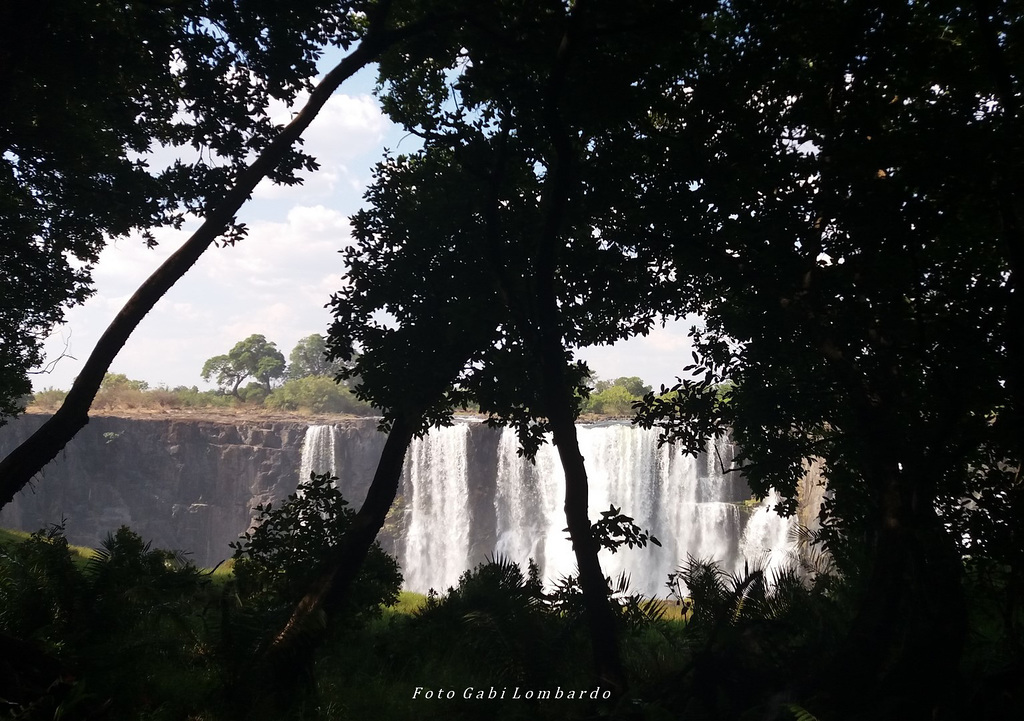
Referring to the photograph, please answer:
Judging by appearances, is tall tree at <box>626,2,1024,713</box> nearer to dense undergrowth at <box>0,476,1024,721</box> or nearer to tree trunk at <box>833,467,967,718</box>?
tree trunk at <box>833,467,967,718</box>

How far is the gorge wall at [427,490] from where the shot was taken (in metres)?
37.4

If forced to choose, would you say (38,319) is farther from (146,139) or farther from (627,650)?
(627,650)

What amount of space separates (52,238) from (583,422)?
38.7 meters

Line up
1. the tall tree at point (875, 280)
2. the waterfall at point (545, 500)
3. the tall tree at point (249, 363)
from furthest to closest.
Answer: the tall tree at point (249, 363)
the waterfall at point (545, 500)
the tall tree at point (875, 280)

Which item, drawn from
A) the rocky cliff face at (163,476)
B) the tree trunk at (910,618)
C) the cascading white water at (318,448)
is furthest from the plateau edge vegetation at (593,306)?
the rocky cliff face at (163,476)

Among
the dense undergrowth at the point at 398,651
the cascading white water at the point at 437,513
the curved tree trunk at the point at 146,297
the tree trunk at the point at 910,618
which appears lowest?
the cascading white water at the point at 437,513

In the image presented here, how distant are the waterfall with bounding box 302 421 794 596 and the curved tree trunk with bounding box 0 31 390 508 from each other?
24.1 metres

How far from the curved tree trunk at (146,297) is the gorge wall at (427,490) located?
27491 mm

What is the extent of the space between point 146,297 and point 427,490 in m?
41.2

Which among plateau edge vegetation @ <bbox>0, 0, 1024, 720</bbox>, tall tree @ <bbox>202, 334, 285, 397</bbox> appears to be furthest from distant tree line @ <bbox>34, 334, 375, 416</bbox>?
plateau edge vegetation @ <bbox>0, 0, 1024, 720</bbox>

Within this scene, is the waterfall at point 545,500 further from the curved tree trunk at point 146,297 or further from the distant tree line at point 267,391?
the curved tree trunk at point 146,297

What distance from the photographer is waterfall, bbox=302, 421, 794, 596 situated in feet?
119

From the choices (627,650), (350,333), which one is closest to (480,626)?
(627,650)

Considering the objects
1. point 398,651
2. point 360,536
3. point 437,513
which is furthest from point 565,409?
point 437,513
